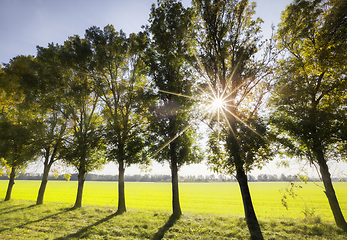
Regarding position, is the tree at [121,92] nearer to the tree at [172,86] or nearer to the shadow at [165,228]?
the tree at [172,86]

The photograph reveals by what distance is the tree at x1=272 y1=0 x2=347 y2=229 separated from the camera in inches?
406

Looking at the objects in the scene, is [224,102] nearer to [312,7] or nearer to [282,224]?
[312,7]

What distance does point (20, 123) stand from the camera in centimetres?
1736

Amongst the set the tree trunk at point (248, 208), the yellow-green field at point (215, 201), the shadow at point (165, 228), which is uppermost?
the tree trunk at point (248, 208)

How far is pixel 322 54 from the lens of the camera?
10039 mm

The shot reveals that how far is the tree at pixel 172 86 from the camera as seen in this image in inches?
577

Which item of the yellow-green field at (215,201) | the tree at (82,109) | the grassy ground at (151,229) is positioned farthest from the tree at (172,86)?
the yellow-green field at (215,201)

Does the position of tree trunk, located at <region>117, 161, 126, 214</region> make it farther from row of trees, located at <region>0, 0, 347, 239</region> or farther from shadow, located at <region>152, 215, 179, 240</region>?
shadow, located at <region>152, 215, 179, 240</region>

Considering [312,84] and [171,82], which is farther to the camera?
[171,82]

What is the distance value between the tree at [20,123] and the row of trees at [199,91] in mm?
110

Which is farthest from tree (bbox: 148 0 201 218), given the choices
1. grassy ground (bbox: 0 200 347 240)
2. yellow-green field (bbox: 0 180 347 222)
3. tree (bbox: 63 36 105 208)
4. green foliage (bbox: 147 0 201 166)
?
yellow-green field (bbox: 0 180 347 222)

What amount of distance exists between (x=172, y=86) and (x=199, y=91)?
266 centimetres

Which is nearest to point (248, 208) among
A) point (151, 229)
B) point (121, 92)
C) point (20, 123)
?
point (151, 229)

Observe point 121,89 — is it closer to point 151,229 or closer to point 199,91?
point 199,91
